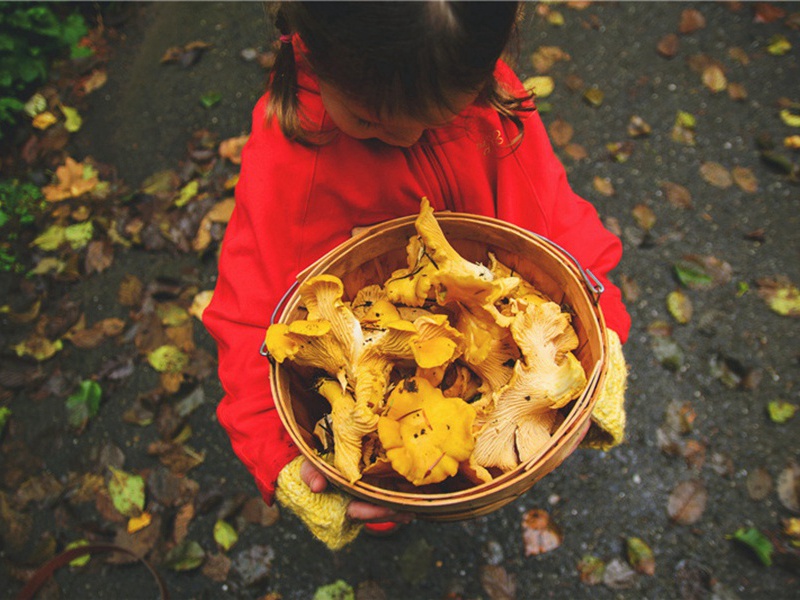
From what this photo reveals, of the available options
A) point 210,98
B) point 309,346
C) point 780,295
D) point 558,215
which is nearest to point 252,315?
point 309,346

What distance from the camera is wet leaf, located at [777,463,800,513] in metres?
2.28

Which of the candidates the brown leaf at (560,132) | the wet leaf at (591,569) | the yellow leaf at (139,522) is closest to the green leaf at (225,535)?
the yellow leaf at (139,522)

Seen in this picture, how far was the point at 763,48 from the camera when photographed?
318 centimetres

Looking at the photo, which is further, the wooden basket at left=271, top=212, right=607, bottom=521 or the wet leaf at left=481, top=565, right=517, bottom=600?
the wet leaf at left=481, top=565, right=517, bottom=600

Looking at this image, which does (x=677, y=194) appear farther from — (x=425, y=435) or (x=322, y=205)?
(x=425, y=435)

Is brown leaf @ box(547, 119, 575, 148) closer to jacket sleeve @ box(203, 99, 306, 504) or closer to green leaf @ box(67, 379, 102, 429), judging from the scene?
jacket sleeve @ box(203, 99, 306, 504)

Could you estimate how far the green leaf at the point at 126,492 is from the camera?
2473mm

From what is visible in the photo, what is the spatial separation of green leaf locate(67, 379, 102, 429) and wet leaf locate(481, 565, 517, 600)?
1.96m

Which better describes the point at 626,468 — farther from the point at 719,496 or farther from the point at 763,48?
the point at 763,48

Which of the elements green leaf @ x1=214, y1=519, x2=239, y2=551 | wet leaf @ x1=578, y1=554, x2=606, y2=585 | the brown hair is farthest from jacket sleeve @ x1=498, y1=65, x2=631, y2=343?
green leaf @ x1=214, y1=519, x2=239, y2=551

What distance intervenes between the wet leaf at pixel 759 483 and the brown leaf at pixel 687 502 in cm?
18

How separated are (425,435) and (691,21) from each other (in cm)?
330

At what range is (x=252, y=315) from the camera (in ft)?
5.52

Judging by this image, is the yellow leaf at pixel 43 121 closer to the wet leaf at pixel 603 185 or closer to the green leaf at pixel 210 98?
the green leaf at pixel 210 98
